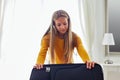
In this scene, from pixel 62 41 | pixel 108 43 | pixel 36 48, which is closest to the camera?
pixel 62 41

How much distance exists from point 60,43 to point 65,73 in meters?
1.02

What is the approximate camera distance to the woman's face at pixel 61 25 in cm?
255

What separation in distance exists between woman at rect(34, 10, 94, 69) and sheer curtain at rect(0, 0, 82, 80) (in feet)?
2.78

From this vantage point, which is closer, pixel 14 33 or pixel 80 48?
pixel 80 48

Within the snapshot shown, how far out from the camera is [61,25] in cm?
257

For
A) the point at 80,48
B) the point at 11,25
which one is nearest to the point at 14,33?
the point at 11,25

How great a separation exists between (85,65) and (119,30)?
2.13m

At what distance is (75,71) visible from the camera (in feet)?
5.12

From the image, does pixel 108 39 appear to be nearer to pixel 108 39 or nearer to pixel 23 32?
pixel 108 39

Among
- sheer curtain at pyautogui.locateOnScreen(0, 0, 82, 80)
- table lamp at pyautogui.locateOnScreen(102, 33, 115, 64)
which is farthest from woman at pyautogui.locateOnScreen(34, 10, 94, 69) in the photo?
sheer curtain at pyautogui.locateOnScreen(0, 0, 82, 80)

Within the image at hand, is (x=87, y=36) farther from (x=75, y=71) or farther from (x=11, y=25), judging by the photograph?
(x=75, y=71)

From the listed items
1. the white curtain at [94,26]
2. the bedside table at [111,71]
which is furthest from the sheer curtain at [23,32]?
the bedside table at [111,71]

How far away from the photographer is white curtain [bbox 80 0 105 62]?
344cm

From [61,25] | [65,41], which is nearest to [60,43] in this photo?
[65,41]
